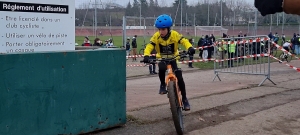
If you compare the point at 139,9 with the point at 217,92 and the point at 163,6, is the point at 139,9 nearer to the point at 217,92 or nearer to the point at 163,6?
the point at 163,6

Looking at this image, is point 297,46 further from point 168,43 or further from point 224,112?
point 168,43

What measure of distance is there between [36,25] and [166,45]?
2332 mm

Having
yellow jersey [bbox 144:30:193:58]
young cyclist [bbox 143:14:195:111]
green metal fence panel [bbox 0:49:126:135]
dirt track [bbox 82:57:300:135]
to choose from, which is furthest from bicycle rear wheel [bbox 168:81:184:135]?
yellow jersey [bbox 144:30:193:58]

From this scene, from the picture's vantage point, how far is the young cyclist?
22.8 ft

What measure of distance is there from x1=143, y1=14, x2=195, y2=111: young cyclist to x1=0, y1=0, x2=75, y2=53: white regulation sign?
147 centimetres

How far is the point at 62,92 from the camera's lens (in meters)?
5.80

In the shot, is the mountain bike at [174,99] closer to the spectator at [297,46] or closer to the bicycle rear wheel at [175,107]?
the bicycle rear wheel at [175,107]

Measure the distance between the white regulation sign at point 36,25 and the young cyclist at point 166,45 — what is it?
1468mm

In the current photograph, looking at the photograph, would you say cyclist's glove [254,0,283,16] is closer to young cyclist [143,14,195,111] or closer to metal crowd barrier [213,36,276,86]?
young cyclist [143,14,195,111]

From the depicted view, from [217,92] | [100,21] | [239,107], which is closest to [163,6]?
[100,21]

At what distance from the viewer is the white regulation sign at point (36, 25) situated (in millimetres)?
5895

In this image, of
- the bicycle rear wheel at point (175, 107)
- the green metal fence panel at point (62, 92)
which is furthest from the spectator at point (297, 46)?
the green metal fence panel at point (62, 92)

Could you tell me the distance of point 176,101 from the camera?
6.49 metres

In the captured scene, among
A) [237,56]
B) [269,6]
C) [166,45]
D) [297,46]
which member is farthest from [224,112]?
[297,46]
